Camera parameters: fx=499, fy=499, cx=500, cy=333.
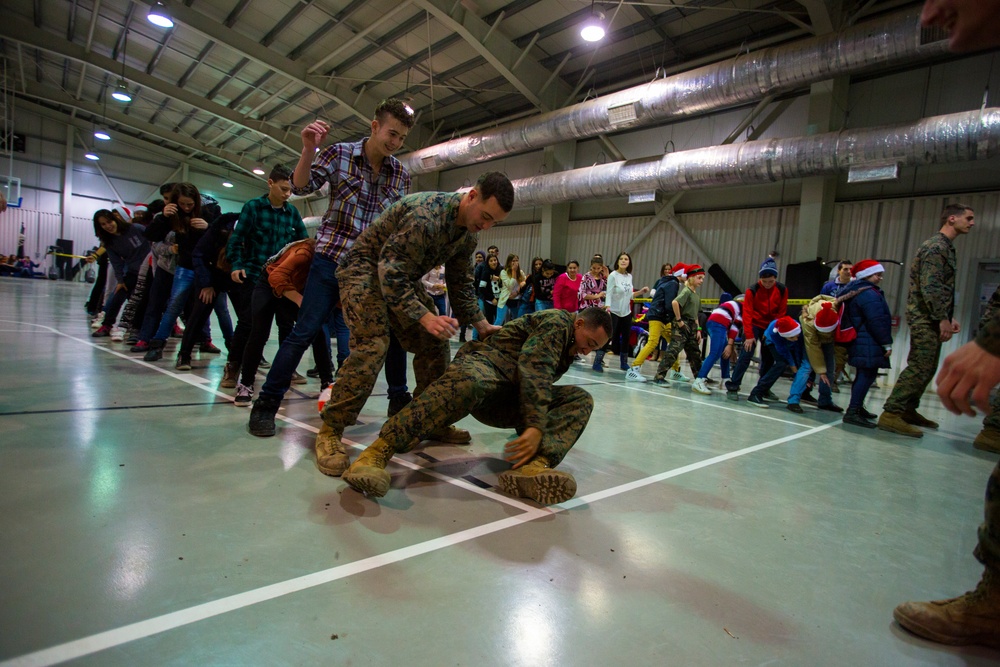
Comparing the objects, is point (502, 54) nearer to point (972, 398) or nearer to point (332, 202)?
point (332, 202)

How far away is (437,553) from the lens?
1.52 meters

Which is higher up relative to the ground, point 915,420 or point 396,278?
point 396,278

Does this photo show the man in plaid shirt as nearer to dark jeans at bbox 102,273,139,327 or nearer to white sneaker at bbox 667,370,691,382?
dark jeans at bbox 102,273,139,327

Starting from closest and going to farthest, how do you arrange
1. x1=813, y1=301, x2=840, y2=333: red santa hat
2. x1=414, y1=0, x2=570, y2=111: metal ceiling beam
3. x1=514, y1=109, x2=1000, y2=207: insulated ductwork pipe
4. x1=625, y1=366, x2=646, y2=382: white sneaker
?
x1=813, y1=301, x2=840, y2=333: red santa hat
x1=625, y1=366, x2=646, y2=382: white sneaker
x1=514, y1=109, x2=1000, y2=207: insulated ductwork pipe
x1=414, y1=0, x2=570, y2=111: metal ceiling beam

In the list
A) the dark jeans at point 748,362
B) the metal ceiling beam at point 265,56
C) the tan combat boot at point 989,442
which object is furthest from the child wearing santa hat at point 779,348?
the metal ceiling beam at point 265,56

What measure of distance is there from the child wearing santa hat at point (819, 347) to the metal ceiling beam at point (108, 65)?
12.8m

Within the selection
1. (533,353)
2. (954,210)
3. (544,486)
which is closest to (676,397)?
(954,210)

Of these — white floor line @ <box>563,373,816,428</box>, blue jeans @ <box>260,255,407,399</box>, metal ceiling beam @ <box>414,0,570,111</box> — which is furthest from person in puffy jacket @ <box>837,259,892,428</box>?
metal ceiling beam @ <box>414,0,570,111</box>

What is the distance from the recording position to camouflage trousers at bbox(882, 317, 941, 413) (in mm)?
4023

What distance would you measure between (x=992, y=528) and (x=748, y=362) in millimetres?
4291

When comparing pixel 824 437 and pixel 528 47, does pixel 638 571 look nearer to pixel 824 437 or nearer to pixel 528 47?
pixel 824 437

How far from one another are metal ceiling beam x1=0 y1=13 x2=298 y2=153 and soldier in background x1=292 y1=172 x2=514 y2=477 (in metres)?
11.9

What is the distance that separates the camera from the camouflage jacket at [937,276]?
Result: 3.92m

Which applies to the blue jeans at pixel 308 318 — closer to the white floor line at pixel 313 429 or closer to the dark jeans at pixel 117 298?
the white floor line at pixel 313 429
